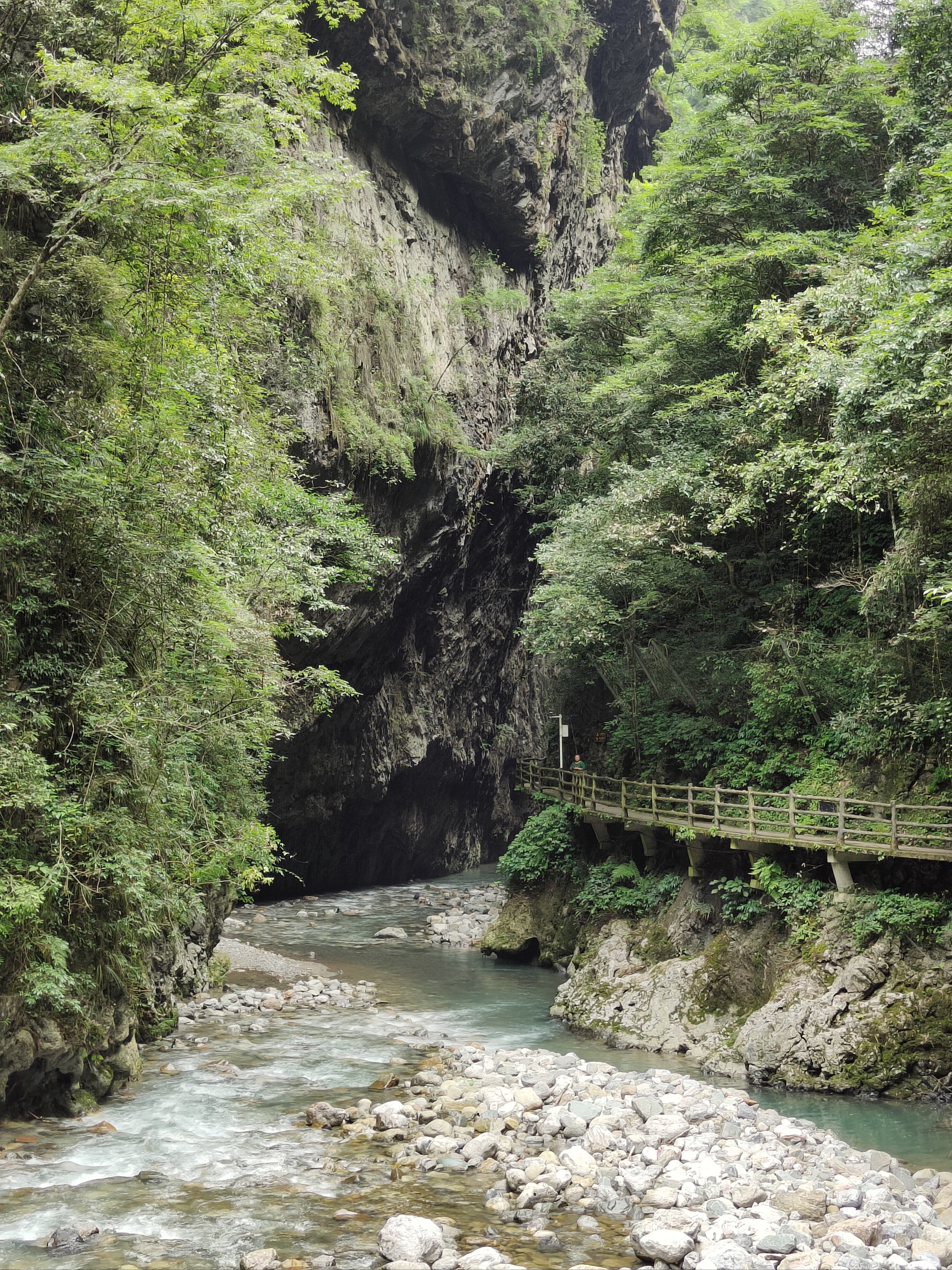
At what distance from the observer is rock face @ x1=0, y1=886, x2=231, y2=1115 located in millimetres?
8203

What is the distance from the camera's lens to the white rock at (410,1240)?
6.77 metres

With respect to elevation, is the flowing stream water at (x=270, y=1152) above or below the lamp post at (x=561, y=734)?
below

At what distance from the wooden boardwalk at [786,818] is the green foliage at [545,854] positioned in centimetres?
141

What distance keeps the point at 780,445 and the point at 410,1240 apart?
1125 centimetres

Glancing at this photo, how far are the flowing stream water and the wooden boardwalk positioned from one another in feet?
9.50

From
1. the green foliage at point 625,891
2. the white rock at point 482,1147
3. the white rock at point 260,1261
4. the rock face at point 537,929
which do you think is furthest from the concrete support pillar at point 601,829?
the white rock at point 260,1261

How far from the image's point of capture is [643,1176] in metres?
8.18

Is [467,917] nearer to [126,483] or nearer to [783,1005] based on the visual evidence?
[783,1005]

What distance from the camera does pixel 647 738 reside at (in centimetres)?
1719

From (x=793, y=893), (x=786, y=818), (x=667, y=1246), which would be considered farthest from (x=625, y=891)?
(x=667, y=1246)

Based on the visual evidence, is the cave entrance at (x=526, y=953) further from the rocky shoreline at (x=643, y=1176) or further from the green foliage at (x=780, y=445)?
the rocky shoreline at (x=643, y=1176)

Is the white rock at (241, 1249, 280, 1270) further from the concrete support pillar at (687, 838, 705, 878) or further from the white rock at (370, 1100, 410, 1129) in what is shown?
the concrete support pillar at (687, 838, 705, 878)

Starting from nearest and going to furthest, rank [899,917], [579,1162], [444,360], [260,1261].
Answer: [260,1261]
[579,1162]
[899,917]
[444,360]

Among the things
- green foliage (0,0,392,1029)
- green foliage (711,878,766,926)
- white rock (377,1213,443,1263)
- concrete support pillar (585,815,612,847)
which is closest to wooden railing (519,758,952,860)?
concrete support pillar (585,815,612,847)
